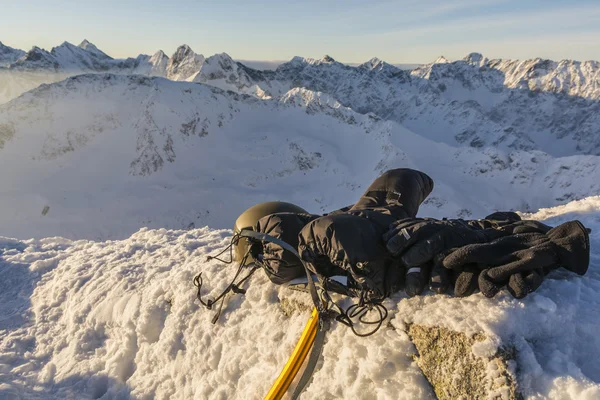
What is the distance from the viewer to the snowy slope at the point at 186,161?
2329 inches

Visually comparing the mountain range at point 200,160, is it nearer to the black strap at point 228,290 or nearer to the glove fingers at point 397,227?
the black strap at point 228,290

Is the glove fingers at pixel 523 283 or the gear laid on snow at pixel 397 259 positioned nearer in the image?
the glove fingers at pixel 523 283

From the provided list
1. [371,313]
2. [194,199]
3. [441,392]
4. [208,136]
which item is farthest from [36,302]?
[208,136]

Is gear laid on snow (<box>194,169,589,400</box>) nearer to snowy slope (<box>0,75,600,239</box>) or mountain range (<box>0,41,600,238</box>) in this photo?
snowy slope (<box>0,75,600,239</box>)

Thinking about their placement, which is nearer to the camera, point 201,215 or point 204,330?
point 204,330

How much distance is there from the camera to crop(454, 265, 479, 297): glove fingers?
3.25 m

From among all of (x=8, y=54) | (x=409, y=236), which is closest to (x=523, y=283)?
(x=409, y=236)

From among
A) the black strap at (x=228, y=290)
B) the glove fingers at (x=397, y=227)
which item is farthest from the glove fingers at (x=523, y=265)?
the black strap at (x=228, y=290)

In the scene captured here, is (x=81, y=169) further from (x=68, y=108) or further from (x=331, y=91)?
(x=331, y=91)

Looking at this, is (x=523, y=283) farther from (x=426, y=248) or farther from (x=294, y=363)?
(x=294, y=363)

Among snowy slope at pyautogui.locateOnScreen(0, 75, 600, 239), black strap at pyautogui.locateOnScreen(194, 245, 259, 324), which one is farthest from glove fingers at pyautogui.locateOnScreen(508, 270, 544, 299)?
snowy slope at pyautogui.locateOnScreen(0, 75, 600, 239)

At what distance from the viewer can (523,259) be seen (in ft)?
10.2

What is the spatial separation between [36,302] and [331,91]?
202813mm

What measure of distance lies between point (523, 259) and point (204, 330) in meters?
3.53
